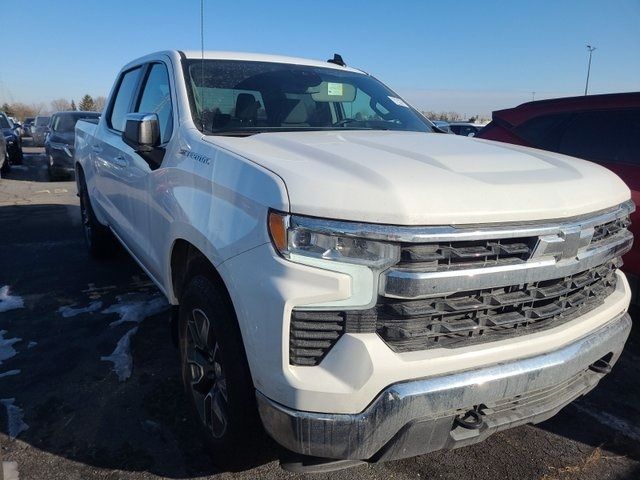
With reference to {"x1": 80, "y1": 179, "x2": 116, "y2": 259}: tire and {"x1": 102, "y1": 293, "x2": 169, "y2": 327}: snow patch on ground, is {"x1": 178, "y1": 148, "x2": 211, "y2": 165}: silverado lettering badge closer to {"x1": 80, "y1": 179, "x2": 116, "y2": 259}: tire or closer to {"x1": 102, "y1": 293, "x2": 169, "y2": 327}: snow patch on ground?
{"x1": 102, "y1": 293, "x2": 169, "y2": 327}: snow patch on ground

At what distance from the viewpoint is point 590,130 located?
179 inches

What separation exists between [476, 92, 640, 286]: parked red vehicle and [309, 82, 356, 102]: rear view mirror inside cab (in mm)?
2164

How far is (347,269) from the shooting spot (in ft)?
5.72

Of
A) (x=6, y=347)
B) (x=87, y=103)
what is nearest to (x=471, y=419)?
(x=6, y=347)

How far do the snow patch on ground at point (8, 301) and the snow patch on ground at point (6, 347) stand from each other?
1.70ft

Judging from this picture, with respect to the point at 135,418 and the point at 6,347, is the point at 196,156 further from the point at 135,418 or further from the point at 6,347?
the point at 6,347

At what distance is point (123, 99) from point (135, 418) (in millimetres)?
2777

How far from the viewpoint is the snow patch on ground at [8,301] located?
14.0ft

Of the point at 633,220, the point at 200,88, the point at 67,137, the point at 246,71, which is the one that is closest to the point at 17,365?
the point at 200,88

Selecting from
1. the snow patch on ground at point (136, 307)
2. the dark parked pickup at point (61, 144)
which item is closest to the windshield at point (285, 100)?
the snow patch on ground at point (136, 307)

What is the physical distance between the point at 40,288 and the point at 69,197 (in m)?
6.17

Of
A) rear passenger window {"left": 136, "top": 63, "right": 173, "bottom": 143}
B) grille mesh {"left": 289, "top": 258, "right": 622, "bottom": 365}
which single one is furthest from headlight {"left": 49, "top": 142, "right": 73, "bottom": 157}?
grille mesh {"left": 289, "top": 258, "right": 622, "bottom": 365}

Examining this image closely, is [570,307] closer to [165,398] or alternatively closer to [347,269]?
[347,269]

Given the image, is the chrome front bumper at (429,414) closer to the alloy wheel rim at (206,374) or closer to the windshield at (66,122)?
the alloy wheel rim at (206,374)
